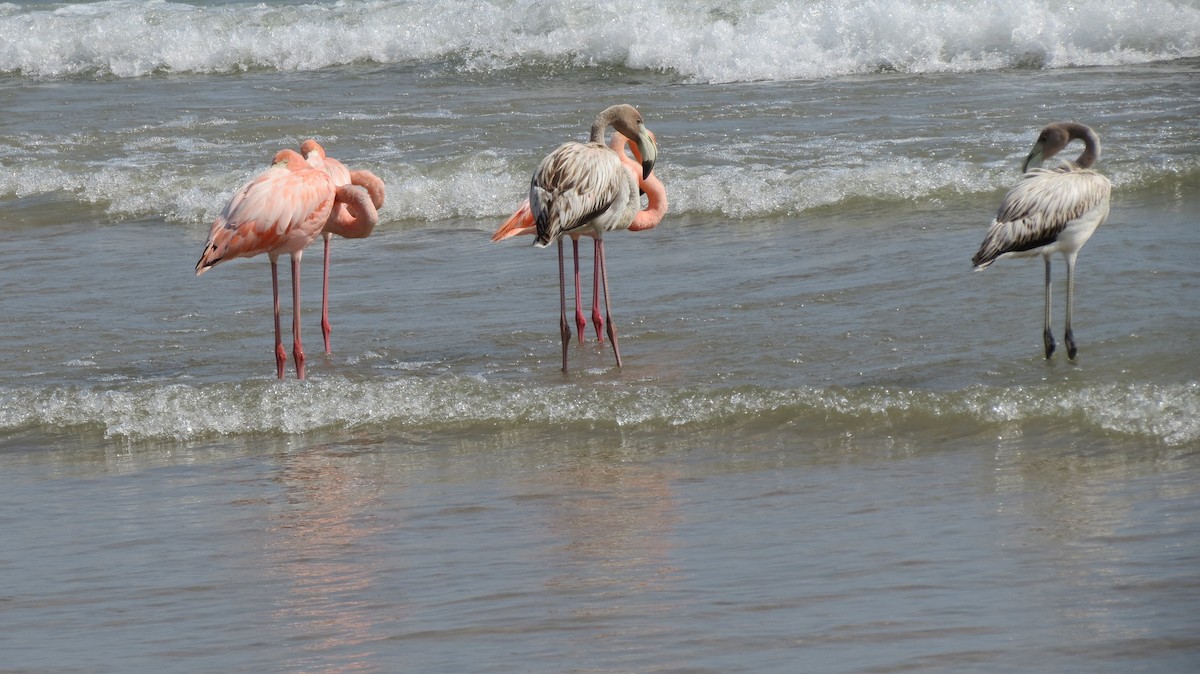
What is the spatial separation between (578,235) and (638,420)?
2.08 m

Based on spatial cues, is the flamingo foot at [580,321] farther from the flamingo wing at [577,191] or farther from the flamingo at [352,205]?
the flamingo at [352,205]

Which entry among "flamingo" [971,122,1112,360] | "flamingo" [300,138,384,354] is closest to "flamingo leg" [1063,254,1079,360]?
"flamingo" [971,122,1112,360]

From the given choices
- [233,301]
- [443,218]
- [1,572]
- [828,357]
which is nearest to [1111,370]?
[828,357]

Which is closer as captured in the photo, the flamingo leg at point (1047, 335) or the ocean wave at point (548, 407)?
the ocean wave at point (548, 407)

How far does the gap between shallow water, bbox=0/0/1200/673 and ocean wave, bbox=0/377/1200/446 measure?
0.06ft

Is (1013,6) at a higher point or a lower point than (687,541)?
higher

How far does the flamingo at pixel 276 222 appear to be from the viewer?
793 centimetres

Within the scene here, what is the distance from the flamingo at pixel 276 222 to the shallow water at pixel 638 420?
403 millimetres

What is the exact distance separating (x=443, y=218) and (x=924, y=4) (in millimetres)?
10275

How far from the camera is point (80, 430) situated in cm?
712

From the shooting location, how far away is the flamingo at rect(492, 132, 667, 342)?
27.9 feet

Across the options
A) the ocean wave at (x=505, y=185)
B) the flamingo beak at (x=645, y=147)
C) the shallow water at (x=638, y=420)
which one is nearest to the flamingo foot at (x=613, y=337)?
the shallow water at (x=638, y=420)

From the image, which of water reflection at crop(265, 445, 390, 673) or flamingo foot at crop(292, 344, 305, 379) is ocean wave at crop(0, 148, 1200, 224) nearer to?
flamingo foot at crop(292, 344, 305, 379)

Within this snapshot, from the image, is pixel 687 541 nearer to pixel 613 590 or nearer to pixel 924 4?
pixel 613 590
